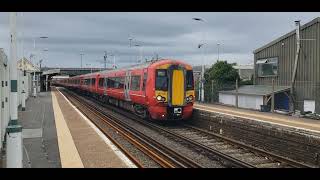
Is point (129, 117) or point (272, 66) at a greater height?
point (272, 66)

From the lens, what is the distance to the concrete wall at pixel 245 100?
108 feet

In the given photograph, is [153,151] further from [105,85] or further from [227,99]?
[227,99]

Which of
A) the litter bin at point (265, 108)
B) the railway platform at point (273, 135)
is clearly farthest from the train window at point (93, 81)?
the railway platform at point (273, 135)

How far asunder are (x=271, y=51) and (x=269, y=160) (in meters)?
24.5

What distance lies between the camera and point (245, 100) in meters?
35.0

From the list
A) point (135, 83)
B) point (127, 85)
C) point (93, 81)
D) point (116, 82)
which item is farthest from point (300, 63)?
point (93, 81)

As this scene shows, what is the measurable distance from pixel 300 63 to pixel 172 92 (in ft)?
49.9

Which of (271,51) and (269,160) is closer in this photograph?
(269,160)

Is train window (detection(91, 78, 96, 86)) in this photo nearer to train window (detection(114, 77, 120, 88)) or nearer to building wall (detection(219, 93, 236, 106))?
building wall (detection(219, 93, 236, 106))

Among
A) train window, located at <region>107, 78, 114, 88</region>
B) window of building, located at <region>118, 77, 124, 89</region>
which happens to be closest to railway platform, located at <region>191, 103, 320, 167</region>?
window of building, located at <region>118, 77, 124, 89</region>
